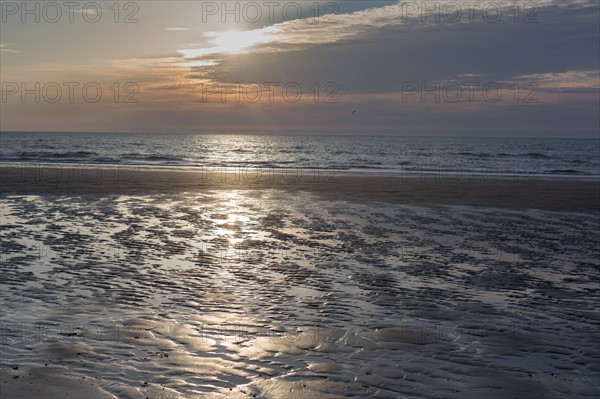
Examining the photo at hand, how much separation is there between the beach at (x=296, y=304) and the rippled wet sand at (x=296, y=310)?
3 cm

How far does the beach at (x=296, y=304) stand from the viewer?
6.70m

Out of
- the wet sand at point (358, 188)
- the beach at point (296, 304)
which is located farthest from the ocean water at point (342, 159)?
the beach at point (296, 304)

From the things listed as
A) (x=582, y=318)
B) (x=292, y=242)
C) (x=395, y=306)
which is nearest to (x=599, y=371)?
(x=582, y=318)

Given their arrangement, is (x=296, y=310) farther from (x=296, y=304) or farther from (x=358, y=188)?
(x=358, y=188)

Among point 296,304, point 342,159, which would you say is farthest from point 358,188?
point 342,159

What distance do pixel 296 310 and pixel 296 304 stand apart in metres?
0.35

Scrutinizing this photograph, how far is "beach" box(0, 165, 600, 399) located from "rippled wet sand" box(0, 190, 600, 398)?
0.03 metres

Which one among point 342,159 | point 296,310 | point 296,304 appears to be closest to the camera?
point 296,310

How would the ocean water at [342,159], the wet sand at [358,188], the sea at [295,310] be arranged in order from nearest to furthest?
the sea at [295,310], the wet sand at [358,188], the ocean water at [342,159]

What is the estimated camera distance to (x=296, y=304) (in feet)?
32.2

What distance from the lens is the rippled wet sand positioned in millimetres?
6664

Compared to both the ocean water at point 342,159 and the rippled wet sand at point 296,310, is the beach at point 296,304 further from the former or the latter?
the ocean water at point 342,159

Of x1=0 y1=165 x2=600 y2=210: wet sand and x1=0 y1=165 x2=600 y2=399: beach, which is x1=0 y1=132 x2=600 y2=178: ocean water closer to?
x1=0 y1=165 x2=600 y2=210: wet sand

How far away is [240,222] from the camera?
1942 cm
